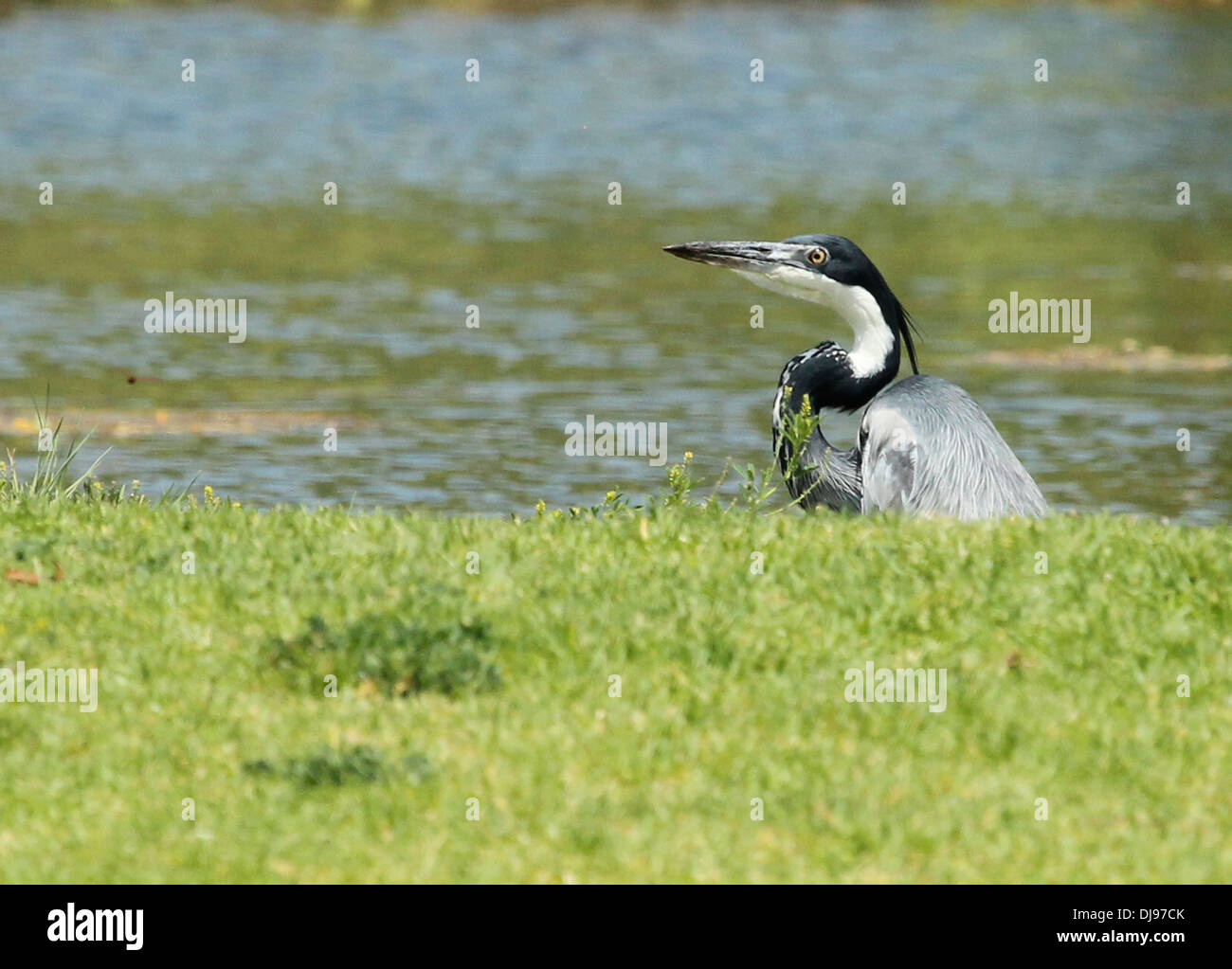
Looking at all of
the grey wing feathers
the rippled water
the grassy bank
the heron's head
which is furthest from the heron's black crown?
the rippled water

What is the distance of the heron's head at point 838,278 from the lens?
1154cm

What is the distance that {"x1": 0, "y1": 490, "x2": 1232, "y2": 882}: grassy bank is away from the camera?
7305 mm

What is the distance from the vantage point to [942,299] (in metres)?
23.1

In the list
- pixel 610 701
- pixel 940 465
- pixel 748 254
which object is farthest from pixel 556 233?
pixel 610 701

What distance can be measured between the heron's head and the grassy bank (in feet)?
5.23

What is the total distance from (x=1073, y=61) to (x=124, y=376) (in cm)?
3449

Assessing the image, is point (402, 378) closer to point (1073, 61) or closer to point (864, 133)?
point (864, 133)

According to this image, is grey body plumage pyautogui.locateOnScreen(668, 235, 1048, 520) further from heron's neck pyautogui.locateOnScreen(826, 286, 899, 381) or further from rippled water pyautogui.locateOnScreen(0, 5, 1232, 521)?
rippled water pyautogui.locateOnScreen(0, 5, 1232, 521)

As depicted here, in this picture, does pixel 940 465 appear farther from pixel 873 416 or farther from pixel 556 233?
pixel 556 233

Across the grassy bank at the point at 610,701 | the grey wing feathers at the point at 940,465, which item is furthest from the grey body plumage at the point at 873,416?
the grassy bank at the point at 610,701

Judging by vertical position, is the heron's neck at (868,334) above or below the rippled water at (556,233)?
below

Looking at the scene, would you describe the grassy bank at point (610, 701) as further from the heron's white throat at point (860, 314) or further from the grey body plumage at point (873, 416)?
the heron's white throat at point (860, 314)

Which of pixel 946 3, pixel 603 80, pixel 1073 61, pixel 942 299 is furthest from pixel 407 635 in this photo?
pixel 946 3

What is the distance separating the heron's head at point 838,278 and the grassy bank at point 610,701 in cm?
159
